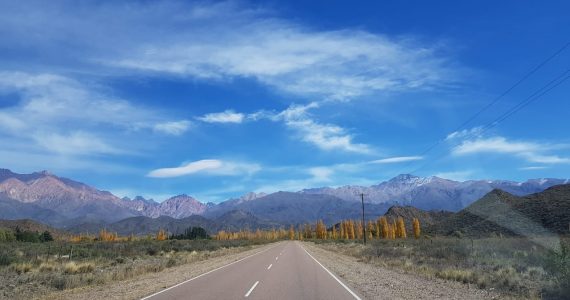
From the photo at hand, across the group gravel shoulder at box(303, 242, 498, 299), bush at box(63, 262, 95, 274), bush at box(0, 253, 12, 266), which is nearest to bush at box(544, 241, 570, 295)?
gravel shoulder at box(303, 242, 498, 299)

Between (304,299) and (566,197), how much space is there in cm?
7836

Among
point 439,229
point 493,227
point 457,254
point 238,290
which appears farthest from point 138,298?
point 439,229

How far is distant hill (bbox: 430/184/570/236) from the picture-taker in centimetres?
7031

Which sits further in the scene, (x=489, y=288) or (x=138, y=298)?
(x=489, y=288)

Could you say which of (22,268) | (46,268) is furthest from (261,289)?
(22,268)

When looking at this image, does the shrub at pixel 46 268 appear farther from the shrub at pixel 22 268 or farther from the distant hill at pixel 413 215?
the distant hill at pixel 413 215

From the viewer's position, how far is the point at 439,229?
11281 centimetres

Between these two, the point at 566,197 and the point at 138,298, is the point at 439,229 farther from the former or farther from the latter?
the point at 138,298

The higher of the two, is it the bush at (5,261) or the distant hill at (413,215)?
the distant hill at (413,215)

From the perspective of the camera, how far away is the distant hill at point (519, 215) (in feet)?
231

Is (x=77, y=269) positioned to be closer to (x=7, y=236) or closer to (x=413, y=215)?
(x=7, y=236)

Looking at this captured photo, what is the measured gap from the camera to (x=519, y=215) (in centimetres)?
8212

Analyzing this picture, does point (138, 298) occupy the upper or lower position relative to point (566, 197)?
lower

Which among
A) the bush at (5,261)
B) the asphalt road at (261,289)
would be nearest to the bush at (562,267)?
the asphalt road at (261,289)
